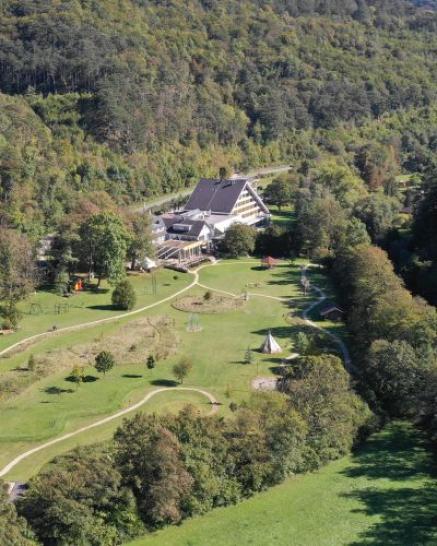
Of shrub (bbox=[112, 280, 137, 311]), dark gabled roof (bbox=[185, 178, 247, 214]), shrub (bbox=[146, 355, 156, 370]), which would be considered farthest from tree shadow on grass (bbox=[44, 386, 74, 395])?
dark gabled roof (bbox=[185, 178, 247, 214])

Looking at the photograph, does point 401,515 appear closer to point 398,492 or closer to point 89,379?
point 398,492

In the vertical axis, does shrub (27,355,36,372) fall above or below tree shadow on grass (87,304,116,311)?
below

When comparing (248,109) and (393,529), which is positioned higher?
(248,109)

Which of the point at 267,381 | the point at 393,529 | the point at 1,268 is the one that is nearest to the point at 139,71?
the point at 1,268

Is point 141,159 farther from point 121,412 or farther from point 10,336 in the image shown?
point 121,412

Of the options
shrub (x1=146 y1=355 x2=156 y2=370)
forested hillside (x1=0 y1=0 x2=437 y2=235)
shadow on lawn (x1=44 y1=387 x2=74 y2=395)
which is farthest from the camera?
forested hillside (x1=0 y1=0 x2=437 y2=235)

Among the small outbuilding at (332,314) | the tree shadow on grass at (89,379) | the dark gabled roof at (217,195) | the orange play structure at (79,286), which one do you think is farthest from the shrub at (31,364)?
the dark gabled roof at (217,195)

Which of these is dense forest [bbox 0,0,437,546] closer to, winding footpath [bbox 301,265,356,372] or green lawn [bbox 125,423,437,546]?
green lawn [bbox 125,423,437,546]
